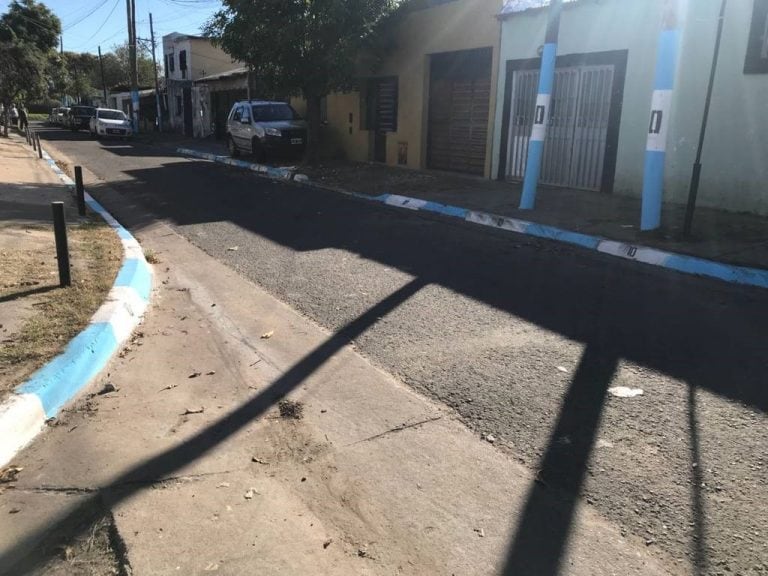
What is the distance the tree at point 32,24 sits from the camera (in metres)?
45.0

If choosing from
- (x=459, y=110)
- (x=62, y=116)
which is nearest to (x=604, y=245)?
(x=459, y=110)

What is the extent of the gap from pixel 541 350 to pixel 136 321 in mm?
3249

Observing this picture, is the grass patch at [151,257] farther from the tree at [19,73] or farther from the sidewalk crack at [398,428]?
the tree at [19,73]

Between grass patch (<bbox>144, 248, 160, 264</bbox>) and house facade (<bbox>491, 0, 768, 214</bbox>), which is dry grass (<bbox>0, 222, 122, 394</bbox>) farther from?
house facade (<bbox>491, 0, 768, 214</bbox>)

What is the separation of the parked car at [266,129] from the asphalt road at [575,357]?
31.5 feet

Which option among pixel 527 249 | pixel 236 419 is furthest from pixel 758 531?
pixel 527 249

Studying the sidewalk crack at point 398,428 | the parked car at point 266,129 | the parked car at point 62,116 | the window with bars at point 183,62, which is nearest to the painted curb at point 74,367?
the sidewalk crack at point 398,428

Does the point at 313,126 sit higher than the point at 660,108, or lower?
lower

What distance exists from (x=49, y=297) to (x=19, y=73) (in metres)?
27.1

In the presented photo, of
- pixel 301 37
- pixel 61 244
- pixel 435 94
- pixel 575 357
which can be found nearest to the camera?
pixel 575 357

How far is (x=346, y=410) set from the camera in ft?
11.9

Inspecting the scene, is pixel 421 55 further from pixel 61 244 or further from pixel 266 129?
pixel 61 244

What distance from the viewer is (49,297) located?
16.9ft

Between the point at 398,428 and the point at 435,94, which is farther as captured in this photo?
the point at 435,94
